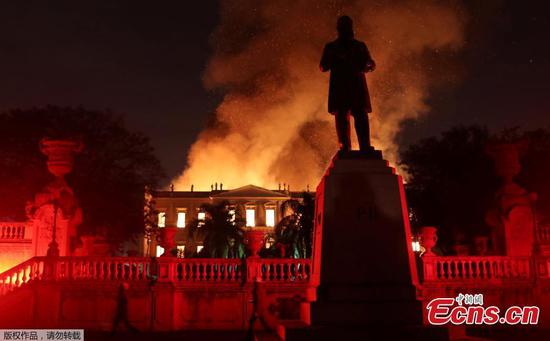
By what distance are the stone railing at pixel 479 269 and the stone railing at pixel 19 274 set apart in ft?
39.2

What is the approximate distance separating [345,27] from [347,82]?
111 cm

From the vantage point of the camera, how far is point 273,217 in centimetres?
7238

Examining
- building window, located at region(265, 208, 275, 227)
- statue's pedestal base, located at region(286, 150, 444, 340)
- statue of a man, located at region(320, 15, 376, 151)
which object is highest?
building window, located at region(265, 208, 275, 227)

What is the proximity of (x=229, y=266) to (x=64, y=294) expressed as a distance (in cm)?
512

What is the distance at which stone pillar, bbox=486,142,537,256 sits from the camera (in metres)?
18.6

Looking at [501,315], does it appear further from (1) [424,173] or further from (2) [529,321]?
(1) [424,173]

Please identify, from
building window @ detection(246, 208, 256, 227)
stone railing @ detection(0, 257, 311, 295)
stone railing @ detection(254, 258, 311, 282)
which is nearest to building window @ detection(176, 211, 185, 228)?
building window @ detection(246, 208, 256, 227)

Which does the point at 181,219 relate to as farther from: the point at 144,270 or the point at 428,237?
the point at 428,237

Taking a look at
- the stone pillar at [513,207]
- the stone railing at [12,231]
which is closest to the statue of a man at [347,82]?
the stone pillar at [513,207]

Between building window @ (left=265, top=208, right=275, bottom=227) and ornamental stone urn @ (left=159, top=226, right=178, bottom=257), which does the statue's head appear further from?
building window @ (left=265, top=208, right=275, bottom=227)

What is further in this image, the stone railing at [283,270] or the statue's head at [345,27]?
the stone railing at [283,270]

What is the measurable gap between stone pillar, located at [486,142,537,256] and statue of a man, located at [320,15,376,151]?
10384mm

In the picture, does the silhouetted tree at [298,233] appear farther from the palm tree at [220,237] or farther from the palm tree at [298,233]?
the palm tree at [220,237]

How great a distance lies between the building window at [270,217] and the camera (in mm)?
72438
